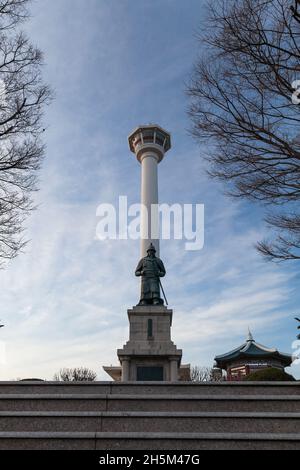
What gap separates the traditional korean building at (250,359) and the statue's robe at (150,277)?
17558mm

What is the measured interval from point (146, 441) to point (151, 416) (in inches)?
16.4

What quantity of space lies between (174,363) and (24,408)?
837cm

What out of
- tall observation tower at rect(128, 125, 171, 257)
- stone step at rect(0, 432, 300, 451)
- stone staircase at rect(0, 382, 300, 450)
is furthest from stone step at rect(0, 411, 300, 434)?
tall observation tower at rect(128, 125, 171, 257)

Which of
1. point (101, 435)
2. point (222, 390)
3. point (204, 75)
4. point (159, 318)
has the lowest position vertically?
point (101, 435)

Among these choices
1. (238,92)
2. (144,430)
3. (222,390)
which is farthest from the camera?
(238,92)

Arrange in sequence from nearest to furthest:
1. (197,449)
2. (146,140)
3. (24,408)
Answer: (197,449) < (24,408) < (146,140)

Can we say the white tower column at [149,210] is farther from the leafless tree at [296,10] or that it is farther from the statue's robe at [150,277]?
the leafless tree at [296,10]

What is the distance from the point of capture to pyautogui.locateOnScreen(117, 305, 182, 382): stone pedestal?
1391cm

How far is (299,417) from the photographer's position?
5.77 metres

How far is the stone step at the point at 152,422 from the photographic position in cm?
569

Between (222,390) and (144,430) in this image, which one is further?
(222,390)

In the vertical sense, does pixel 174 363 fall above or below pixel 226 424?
above

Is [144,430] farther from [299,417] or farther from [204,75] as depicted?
[204,75]
